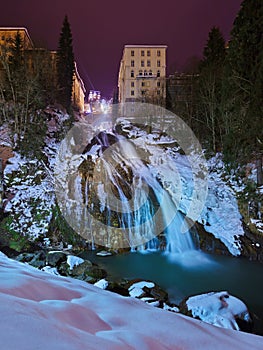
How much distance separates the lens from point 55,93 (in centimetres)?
2319

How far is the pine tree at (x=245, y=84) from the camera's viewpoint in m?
12.1

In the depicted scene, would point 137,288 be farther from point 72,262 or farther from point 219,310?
point 72,262

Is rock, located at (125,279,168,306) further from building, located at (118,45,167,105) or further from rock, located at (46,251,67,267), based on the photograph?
building, located at (118,45,167,105)

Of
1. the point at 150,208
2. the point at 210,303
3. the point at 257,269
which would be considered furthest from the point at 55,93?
the point at 210,303

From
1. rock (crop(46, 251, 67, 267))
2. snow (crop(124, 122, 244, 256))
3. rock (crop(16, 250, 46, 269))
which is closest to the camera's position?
rock (crop(16, 250, 46, 269))

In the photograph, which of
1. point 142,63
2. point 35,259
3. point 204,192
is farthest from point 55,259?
point 142,63

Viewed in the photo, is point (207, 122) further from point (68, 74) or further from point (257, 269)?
point (68, 74)

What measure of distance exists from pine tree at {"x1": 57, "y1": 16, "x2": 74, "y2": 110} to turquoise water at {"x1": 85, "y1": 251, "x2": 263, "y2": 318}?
2137 centimetres

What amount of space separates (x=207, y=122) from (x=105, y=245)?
10.7 m

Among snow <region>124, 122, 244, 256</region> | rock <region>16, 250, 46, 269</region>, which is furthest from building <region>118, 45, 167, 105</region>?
rock <region>16, 250, 46, 269</region>

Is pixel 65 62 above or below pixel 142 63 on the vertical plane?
below

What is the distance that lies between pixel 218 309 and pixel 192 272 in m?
4.69

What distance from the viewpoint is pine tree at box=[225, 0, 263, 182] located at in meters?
12.1

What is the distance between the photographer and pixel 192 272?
967cm
